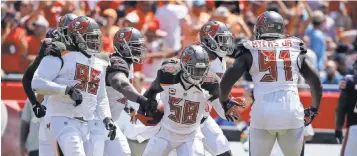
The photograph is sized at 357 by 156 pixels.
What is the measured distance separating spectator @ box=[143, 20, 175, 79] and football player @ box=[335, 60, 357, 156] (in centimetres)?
384

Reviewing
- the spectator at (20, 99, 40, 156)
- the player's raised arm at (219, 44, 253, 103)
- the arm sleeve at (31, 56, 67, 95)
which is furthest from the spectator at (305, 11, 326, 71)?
the arm sleeve at (31, 56, 67, 95)

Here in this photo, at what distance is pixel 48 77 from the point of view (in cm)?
986

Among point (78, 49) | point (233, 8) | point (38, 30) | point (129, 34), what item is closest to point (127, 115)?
point (129, 34)

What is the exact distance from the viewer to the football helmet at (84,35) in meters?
10.2

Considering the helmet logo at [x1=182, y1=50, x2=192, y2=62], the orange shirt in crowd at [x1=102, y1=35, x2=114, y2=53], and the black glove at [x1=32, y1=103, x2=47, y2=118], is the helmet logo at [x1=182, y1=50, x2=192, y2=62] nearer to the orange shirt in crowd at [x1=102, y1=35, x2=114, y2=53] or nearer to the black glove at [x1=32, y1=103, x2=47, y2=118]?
the black glove at [x1=32, y1=103, x2=47, y2=118]

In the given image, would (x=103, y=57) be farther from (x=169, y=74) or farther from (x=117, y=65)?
(x=169, y=74)

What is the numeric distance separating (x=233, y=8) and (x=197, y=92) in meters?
6.89

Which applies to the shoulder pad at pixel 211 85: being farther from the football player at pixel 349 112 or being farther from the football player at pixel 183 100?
the football player at pixel 349 112

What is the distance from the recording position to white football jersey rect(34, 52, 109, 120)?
10023 mm

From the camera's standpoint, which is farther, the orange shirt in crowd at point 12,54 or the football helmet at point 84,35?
the orange shirt in crowd at point 12,54

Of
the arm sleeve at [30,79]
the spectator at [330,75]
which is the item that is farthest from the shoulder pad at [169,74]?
the spectator at [330,75]

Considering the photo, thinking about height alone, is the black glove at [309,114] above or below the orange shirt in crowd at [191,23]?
above

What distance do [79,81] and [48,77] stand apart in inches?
13.5

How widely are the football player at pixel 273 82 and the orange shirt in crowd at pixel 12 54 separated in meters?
5.58
